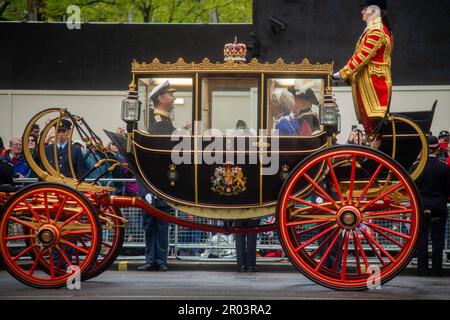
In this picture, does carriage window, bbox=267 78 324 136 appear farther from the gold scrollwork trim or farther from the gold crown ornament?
the gold crown ornament

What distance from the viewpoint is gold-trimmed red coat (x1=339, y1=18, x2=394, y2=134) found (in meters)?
9.91

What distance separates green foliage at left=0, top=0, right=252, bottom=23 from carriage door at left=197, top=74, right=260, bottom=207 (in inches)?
821

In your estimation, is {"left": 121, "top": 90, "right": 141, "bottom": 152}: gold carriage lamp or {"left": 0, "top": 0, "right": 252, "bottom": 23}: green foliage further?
{"left": 0, "top": 0, "right": 252, "bottom": 23}: green foliage

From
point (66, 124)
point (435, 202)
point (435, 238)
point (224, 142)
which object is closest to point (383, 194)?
point (224, 142)

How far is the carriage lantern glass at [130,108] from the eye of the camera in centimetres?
1009

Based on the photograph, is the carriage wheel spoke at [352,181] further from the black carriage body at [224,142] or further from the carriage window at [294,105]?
the carriage window at [294,105]

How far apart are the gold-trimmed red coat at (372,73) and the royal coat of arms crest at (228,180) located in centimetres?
145

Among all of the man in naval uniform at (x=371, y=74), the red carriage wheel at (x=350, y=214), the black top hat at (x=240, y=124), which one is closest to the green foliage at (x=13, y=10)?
the black top hat at (x=240, y=124)

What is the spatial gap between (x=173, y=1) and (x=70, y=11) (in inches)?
195

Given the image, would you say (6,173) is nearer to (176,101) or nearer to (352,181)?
(176,101)

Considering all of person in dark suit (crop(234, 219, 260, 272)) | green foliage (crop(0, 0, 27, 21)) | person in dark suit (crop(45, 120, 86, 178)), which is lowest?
person in dark suit (crop(234, 219, 260, 272))

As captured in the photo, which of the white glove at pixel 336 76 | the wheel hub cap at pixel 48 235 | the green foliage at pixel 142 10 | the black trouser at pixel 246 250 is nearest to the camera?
the wheel hub cap at pixel 48 235

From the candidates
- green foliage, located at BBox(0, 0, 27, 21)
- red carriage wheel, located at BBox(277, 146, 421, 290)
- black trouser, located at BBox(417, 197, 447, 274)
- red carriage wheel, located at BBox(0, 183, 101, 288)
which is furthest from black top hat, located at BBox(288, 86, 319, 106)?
green foliage, located at BBox(0, 0, 27, 21)

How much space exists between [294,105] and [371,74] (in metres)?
0.91
